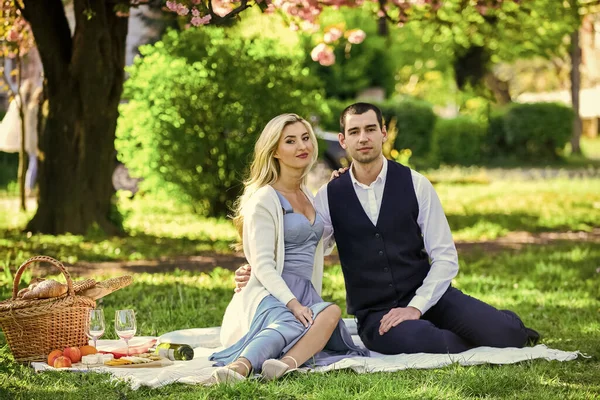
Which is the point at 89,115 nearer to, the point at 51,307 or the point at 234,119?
the point at 234,119

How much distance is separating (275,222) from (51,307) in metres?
1.33

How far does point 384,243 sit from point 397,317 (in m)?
0.43

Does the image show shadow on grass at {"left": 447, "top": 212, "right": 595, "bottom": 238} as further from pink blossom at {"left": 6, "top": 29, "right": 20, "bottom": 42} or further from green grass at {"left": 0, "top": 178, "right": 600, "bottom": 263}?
pink blossom at {"left": 6, "top": 29, "right": 20, "bottom": 42}

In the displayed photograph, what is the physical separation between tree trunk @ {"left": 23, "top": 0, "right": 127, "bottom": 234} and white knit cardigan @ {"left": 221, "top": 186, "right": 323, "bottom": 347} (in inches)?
216

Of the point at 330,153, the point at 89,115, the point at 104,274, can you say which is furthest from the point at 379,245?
the point at 330,153

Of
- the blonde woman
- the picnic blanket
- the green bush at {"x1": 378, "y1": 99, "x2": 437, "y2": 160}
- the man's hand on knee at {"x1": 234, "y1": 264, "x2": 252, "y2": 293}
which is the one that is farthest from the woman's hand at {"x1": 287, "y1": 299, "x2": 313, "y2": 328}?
the green bush at {"x1": 378, "y1": 99, "x2": 437, "y2": 160}

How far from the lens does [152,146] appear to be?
13086mm

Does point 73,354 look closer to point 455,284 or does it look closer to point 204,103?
point 455,284

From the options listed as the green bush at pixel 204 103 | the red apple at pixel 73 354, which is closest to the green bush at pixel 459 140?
the green bush at pixel 204 103

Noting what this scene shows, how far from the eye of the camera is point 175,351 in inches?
227

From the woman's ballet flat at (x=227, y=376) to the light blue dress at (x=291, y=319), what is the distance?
0.65 ft

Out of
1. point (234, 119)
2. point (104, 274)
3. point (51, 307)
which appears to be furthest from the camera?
point (234, 119)

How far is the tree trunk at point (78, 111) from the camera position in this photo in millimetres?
10805

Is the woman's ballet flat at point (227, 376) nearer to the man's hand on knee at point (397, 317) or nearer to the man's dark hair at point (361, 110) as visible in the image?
the man's hand on knee at point (397, 317)
